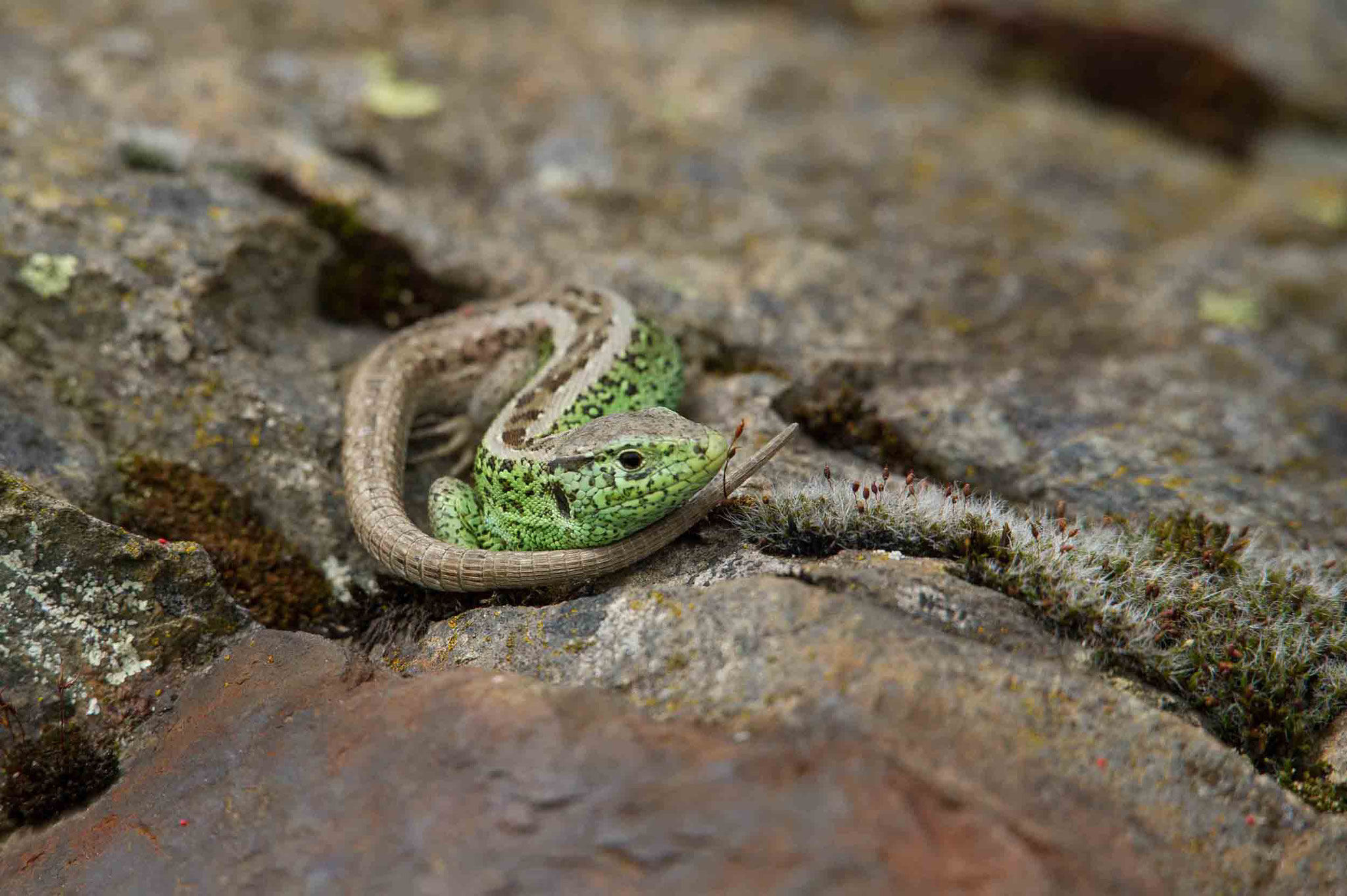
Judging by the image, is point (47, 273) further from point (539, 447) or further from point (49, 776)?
point (539, 447)

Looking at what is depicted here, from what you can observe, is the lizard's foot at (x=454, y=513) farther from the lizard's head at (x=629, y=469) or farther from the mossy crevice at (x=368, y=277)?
the mossy crevice at (x=368, y=277)

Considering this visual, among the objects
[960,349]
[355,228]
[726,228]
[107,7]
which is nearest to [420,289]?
[355,228]

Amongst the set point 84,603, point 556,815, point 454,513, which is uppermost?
point 556,815

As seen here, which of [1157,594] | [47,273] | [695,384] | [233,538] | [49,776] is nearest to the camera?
[49,776]

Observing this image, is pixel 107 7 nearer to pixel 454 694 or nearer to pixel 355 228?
pixel 355 228

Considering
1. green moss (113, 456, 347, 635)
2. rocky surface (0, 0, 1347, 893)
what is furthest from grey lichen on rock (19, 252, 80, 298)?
green moss (113, 456, 347, 635)

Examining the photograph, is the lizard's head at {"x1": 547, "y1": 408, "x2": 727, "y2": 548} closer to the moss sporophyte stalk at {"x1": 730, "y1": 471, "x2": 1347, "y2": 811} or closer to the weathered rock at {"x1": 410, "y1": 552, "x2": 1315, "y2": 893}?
the moss sporophyte stalk at {"x1": 730, "y1": 471, "x2": 1347, "y2": 811}

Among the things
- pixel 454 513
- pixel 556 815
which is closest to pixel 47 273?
pixel 454 513
